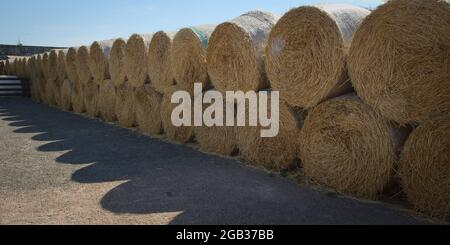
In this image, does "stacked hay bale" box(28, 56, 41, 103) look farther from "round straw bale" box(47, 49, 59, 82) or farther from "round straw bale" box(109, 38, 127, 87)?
"round straw bale" box(109, 38, 127, 87)

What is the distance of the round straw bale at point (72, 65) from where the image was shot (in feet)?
35.3

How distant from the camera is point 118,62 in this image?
27.5 feet

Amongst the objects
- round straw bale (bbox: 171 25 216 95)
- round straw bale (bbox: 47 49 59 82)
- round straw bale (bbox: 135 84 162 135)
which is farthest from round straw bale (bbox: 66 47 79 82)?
round straw bale (bbox: 171 25 216 95)

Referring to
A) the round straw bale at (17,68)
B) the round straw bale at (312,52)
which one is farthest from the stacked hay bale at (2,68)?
the round straw bale at (312,52)

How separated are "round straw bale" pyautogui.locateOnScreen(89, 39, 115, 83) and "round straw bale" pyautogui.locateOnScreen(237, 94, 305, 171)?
4914 mm

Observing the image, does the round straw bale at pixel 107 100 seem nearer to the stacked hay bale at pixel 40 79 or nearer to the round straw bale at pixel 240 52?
the round straw bale at pixel 240 52

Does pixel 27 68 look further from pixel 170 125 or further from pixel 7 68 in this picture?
pixel 170 125

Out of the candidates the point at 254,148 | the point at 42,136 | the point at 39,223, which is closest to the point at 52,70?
the point at 42,136

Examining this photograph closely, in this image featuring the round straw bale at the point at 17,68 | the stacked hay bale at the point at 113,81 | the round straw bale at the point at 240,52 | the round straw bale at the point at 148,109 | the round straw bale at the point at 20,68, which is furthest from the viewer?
the round straw bale at the point at 17,68

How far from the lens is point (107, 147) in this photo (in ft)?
20.9

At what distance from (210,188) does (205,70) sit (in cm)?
236

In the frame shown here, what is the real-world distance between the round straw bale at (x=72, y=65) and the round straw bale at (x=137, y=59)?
337cm

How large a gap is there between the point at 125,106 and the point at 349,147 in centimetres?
545
